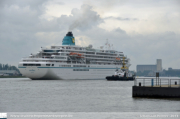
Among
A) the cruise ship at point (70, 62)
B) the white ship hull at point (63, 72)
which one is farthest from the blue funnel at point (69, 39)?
the white ship hull at point (63, 72)

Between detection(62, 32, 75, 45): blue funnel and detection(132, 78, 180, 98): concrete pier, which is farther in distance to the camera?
detection(62, 32, 75, 45): blue funnel

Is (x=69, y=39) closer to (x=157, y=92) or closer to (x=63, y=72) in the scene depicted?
(x=63, y=72)

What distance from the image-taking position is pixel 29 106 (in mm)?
28797

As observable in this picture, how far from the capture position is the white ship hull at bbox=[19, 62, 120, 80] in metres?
81.0

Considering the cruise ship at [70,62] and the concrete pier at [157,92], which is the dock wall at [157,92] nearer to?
the concrete pier at [157,92]

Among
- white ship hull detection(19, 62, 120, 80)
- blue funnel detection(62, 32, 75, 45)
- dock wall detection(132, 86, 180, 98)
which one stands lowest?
dock wall detection(132, 86, 180, 98)

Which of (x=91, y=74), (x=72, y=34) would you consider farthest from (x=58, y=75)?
(x=72, y=34)

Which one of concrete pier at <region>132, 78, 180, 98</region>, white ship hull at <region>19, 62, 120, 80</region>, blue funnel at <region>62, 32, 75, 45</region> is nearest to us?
concrete pier at <region>132, 78, 180, 98</region>

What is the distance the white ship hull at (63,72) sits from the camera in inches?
3189

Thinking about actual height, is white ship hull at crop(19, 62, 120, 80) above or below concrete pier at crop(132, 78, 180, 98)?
above

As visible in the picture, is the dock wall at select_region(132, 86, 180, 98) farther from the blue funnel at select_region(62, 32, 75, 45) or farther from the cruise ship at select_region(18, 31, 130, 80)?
the blue funnel at select_region(62, 32, 75, 45)

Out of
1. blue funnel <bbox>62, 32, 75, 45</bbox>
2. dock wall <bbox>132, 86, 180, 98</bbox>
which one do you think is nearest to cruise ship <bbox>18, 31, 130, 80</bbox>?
blue funnel <bbox>62, 32, 75, 45</bbox>

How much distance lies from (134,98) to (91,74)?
60.4m
